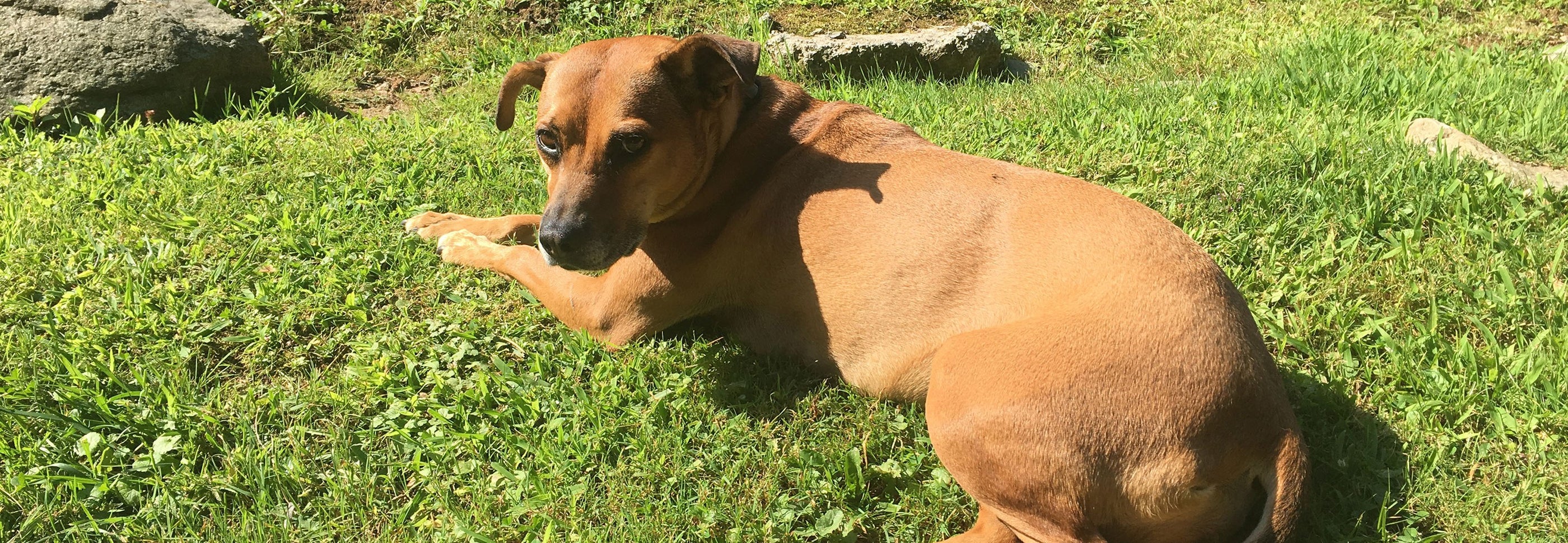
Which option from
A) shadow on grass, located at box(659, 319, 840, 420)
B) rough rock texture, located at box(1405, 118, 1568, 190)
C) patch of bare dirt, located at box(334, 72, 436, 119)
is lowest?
patch of bare dirt, located at box(334, 72, 436, 119)

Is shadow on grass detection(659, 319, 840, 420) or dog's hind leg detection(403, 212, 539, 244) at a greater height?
dog's hind leg detection(403, 212, 539, 244)

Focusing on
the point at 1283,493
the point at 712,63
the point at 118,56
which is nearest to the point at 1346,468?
the point at 1283,493

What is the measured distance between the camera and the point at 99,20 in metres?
6.93

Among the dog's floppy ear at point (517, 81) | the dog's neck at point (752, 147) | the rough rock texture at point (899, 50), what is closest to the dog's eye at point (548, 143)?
Result: the dog's floppy ear at point (517, 81)

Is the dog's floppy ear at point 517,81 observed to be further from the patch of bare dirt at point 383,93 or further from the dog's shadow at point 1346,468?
the dog's shadow at point 1346,468

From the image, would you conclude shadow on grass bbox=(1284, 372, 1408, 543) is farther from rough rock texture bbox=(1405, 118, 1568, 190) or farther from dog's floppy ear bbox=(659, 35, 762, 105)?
dog's floppy ear bbox=(659, 35, 762, 105)

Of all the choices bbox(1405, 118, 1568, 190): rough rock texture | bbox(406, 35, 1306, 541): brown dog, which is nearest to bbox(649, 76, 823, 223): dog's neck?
bbox(406, 35, 1306, 541): brown dog

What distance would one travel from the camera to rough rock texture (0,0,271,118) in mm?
6691

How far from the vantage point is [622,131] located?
13.1ft

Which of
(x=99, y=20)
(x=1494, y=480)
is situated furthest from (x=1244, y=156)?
(x=99, y=20)

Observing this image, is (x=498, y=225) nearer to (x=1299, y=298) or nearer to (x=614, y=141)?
(x=614, y=141)

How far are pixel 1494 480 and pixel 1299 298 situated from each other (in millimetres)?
1162

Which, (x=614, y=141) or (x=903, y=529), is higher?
(x=614, y=141)

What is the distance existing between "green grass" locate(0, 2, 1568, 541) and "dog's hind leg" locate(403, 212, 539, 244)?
0.38ft
